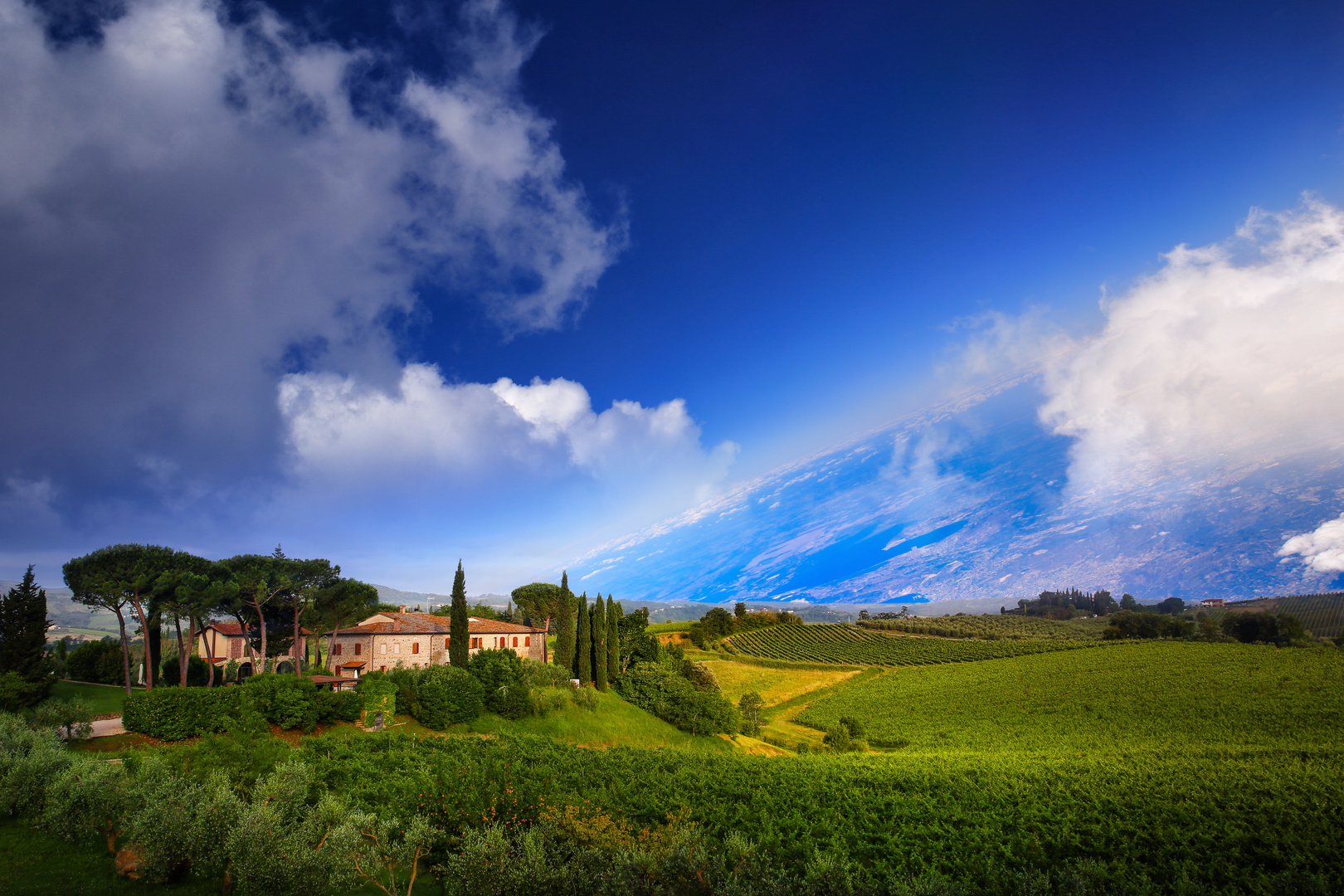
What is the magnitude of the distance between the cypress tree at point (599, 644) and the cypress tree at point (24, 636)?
3622 cm

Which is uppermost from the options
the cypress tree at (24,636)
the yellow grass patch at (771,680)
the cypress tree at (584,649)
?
the cypress tree at (24,636)

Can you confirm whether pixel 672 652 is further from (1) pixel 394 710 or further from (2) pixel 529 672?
(1) pixel 394 710

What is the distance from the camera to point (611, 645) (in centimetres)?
5622

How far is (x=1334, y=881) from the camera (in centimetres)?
1395

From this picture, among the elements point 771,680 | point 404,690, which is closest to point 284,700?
point 404,690

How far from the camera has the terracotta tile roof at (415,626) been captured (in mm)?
50531

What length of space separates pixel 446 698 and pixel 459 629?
10622 millimetres

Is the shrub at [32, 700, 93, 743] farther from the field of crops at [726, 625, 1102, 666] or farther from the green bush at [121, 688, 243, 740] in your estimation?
the field of crops at [726, 625, 1102, 666]

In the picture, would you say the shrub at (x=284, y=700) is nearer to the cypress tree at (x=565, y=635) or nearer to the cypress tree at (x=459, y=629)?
the cypress tree at (x=459, y=629)

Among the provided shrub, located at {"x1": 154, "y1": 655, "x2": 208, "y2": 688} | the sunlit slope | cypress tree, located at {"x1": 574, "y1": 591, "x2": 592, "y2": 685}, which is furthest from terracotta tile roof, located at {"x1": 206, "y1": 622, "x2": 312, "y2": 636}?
the sunlit slope

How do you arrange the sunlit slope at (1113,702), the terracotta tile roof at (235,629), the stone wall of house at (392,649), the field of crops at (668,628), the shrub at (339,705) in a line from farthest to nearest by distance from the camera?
the field of crops at (668,628) → the stone wall of house at (392,649) → the terracotta tile roof at (235,629) → the sunlit slope at (1113,702) → the shrub at (339,705)

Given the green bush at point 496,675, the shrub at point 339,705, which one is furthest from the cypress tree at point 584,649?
the shrub at point 339,705

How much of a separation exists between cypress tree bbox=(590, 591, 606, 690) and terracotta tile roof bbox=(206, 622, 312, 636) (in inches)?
1000

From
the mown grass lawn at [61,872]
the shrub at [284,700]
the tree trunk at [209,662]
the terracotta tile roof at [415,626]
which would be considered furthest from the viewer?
the terracotta tile roof at [415,626]
